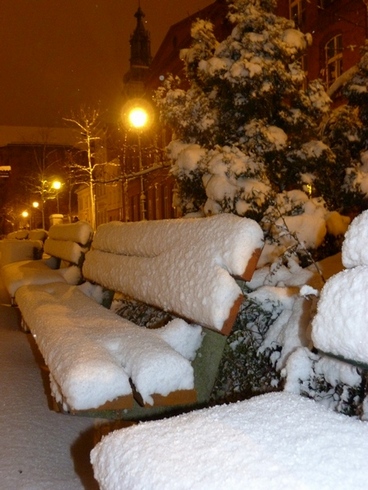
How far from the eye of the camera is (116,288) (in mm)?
5582

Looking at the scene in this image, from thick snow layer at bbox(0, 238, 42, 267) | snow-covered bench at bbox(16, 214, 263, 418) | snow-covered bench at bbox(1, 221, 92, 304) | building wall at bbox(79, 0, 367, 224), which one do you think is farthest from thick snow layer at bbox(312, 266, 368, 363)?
thick snow layer at bbox(0, 238, 42, 267)

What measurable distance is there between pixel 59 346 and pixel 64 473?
29.9 inches

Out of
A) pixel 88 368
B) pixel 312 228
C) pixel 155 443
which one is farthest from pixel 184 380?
pixel 312 228

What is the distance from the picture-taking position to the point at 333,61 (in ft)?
62.1

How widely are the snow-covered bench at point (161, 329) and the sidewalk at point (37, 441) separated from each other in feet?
1.61

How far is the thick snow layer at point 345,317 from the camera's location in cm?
204

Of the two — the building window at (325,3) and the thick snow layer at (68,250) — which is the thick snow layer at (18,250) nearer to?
the thick snow layer at (68,250)

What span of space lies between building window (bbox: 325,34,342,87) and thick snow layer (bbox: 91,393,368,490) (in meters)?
18.2

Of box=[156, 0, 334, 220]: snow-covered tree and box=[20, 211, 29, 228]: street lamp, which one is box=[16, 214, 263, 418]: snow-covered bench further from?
box=[20, 211, 29, 228]: street lamp

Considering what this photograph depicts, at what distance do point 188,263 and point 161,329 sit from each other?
21.5 inches

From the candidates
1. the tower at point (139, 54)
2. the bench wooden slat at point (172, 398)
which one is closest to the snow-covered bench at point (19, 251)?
the bench wooden slat at point (172, 398)

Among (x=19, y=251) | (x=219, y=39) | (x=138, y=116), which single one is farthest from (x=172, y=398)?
(x=219, y=39)

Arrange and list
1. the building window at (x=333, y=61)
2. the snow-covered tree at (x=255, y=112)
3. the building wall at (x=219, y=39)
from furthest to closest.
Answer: the building window at (x=333, y=61) < the building wall at (x=219, y=39) < the snow-covered tree at (x=255, y=112)

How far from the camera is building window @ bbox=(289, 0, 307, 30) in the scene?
20.4 meters
